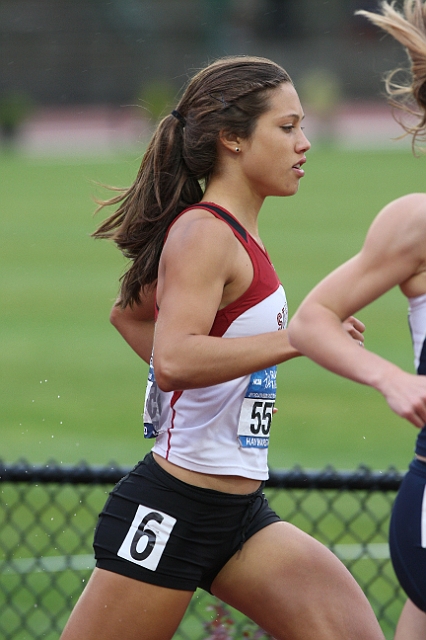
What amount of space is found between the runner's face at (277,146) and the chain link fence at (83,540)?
1181mm

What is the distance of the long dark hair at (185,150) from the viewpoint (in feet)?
9.84

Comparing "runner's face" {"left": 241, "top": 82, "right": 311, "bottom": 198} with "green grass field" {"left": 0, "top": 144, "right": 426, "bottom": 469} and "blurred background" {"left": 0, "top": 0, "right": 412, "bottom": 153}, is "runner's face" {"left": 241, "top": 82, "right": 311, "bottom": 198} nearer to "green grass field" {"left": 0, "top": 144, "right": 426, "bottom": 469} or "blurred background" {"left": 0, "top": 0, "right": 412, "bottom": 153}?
"green grass field" {"left": 0, "top": 144, "right": 426, "bottom": 469}

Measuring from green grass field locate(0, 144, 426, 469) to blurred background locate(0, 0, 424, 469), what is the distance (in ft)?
0.10

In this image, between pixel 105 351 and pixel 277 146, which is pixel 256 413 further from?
pixel 105 351

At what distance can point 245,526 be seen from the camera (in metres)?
3.02

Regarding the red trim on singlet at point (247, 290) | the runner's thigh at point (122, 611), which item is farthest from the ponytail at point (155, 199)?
the runner's thigh at point (122, 611)

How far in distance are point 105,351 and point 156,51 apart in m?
45.0

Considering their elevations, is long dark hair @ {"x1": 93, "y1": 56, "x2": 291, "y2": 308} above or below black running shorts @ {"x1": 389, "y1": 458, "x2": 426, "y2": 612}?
above

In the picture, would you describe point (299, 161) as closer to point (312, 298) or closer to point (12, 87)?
point (312, 298)

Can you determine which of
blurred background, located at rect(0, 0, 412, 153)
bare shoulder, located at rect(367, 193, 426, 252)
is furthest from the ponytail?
blurred background, located at rect(0, 0, 412, 153)

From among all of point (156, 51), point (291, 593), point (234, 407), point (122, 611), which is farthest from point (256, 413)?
point (156, 51)

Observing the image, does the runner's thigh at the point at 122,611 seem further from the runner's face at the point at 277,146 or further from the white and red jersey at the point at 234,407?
→ the runner's face at the point at 277,146

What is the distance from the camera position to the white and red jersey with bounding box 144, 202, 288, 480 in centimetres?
292

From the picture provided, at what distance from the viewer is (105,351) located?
1210 cm
